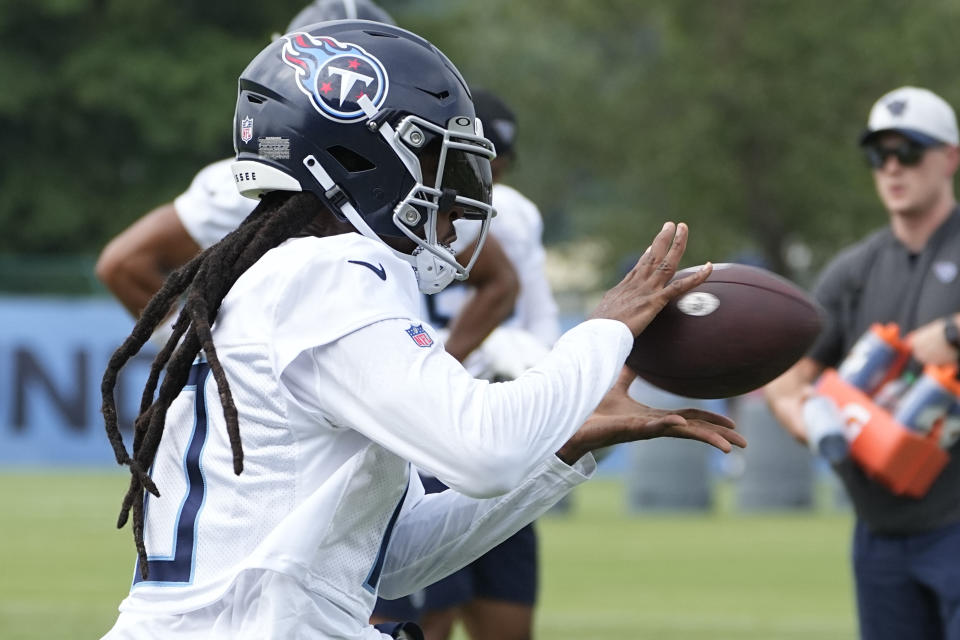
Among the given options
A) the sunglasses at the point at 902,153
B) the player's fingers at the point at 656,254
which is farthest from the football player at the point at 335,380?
the sunglasses at the point at 902,153

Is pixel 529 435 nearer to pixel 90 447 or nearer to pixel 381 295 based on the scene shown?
pixel 381 295

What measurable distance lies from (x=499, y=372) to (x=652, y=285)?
286 cm

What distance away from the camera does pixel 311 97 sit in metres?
2.99

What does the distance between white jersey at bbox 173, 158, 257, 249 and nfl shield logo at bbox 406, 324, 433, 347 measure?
8.77 feet

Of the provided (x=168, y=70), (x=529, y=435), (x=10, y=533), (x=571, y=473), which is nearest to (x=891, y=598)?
(x=571, y=473)

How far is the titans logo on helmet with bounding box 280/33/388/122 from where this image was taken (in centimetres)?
297

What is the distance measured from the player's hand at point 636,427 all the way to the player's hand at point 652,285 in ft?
0.52

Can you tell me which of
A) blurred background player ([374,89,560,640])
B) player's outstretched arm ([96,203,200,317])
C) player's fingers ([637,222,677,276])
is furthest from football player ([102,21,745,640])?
blurred background player ([374,89,560,640])

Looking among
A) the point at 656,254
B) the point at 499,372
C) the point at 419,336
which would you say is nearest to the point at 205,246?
the point at 499,372

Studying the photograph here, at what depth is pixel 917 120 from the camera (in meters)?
5.70

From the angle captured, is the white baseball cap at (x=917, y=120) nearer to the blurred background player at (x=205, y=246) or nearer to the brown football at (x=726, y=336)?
the blurred background player at (x=205, y=246)

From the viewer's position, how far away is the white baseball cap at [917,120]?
223 inches

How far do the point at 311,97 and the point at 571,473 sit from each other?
829 millimetres

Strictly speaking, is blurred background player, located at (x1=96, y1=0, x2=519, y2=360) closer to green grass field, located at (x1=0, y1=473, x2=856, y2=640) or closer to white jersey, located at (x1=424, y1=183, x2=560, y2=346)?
white jersey, located at (x1=424, y1=183, x2=560, y2=346)
